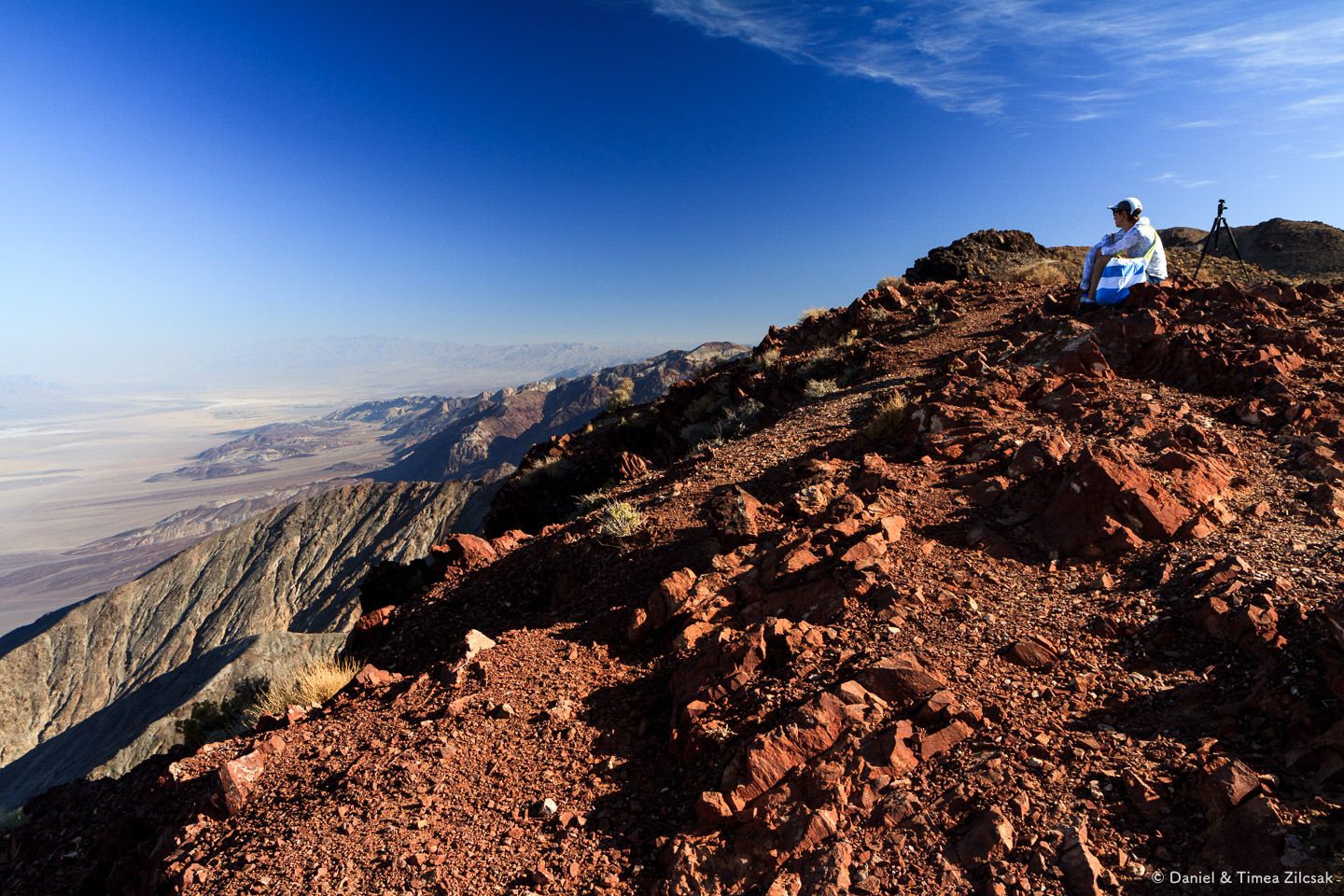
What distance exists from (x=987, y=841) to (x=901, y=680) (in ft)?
3.17

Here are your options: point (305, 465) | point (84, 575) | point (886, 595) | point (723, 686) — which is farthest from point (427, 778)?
point (305, 465)

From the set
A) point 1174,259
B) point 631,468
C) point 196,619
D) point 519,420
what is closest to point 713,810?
point 631,468

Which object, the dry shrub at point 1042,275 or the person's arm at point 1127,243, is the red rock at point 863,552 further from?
the dry shrub at point 1042,275

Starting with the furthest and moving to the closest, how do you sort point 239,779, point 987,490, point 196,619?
point 196,619, point 987,490, point 239,779

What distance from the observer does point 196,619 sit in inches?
2099

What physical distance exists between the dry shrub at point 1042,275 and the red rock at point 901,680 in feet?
59.3

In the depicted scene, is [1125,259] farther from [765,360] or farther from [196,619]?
[196,619]

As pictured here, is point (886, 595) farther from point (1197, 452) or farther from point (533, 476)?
point (533, 476)

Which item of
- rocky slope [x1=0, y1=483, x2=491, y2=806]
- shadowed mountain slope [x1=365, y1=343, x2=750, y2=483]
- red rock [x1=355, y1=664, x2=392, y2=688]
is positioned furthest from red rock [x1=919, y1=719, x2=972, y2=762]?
shadowed mountain slope [x1=365, y1=343, x2=750, y2=483]

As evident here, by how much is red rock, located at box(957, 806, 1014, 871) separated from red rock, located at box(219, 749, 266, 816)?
166 inches

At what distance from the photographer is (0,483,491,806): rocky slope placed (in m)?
29.4

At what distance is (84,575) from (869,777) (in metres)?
166

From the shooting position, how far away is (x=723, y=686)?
3.83 m

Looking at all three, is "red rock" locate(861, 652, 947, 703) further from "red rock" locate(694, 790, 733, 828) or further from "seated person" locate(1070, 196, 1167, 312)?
"seated person" locate(1070, 196, 1167, 312)
